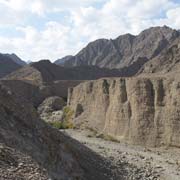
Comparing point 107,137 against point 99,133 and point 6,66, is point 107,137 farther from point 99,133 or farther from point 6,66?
point 6,66

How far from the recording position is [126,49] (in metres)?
144

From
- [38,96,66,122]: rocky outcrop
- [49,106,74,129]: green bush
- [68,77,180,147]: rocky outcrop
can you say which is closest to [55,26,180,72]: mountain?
[38,96,66,122]: rocky outcrop

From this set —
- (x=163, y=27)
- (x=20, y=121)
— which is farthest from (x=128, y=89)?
(x=163, y=27)

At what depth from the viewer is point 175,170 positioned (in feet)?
74.3

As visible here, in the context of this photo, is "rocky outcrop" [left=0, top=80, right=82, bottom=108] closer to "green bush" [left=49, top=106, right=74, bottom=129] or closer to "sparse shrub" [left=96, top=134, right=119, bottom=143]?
"green bush" [left=49, top=106, right=74, bottom=129]

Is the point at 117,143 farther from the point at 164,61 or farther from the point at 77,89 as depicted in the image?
the point at 164,61

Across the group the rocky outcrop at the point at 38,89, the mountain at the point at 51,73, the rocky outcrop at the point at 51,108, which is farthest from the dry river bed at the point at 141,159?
the mountain at the point at 51,73

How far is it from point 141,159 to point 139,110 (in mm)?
4746

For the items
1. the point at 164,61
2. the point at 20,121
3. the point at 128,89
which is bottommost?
the point at 20,121

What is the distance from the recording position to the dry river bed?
21.1 meters

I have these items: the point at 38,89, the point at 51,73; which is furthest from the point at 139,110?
the point at 51,73

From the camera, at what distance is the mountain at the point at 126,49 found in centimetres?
13100

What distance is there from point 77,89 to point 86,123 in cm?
562

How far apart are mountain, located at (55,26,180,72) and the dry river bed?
3763 inches
